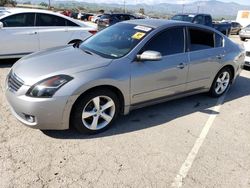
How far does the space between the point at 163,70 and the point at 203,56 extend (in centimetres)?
108

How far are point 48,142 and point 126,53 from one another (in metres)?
1.67

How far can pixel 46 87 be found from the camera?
323 cm

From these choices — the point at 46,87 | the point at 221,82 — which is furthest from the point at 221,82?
the point at 46,87

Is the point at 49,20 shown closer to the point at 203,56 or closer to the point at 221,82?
the point at 203,56

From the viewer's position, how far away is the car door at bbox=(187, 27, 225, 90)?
467 centimetres

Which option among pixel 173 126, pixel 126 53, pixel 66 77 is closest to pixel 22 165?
pixel 66 77

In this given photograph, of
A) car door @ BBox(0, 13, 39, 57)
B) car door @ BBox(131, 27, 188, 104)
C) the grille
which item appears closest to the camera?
the grille

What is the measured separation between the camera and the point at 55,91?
324 cm

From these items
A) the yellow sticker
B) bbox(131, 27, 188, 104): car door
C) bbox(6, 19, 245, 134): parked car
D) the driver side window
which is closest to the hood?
bbox(6, 19, 245, 134): parked car

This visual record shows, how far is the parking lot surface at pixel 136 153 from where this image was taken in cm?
290

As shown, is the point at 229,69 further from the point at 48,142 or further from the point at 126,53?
the point at 48,142

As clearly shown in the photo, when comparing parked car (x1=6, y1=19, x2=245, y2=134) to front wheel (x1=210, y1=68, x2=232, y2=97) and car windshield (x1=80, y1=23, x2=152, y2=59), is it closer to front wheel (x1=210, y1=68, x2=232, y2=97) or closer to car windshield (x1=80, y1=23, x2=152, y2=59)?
car windshield (x1=80, y1=23, x2=152, y2=59)

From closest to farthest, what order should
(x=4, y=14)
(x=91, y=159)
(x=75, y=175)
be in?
1. (x=75, y=175)
2. (x=91, y=159)
3. (x=4, y=14)

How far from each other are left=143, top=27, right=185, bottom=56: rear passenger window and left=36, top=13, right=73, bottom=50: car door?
4.04 m
